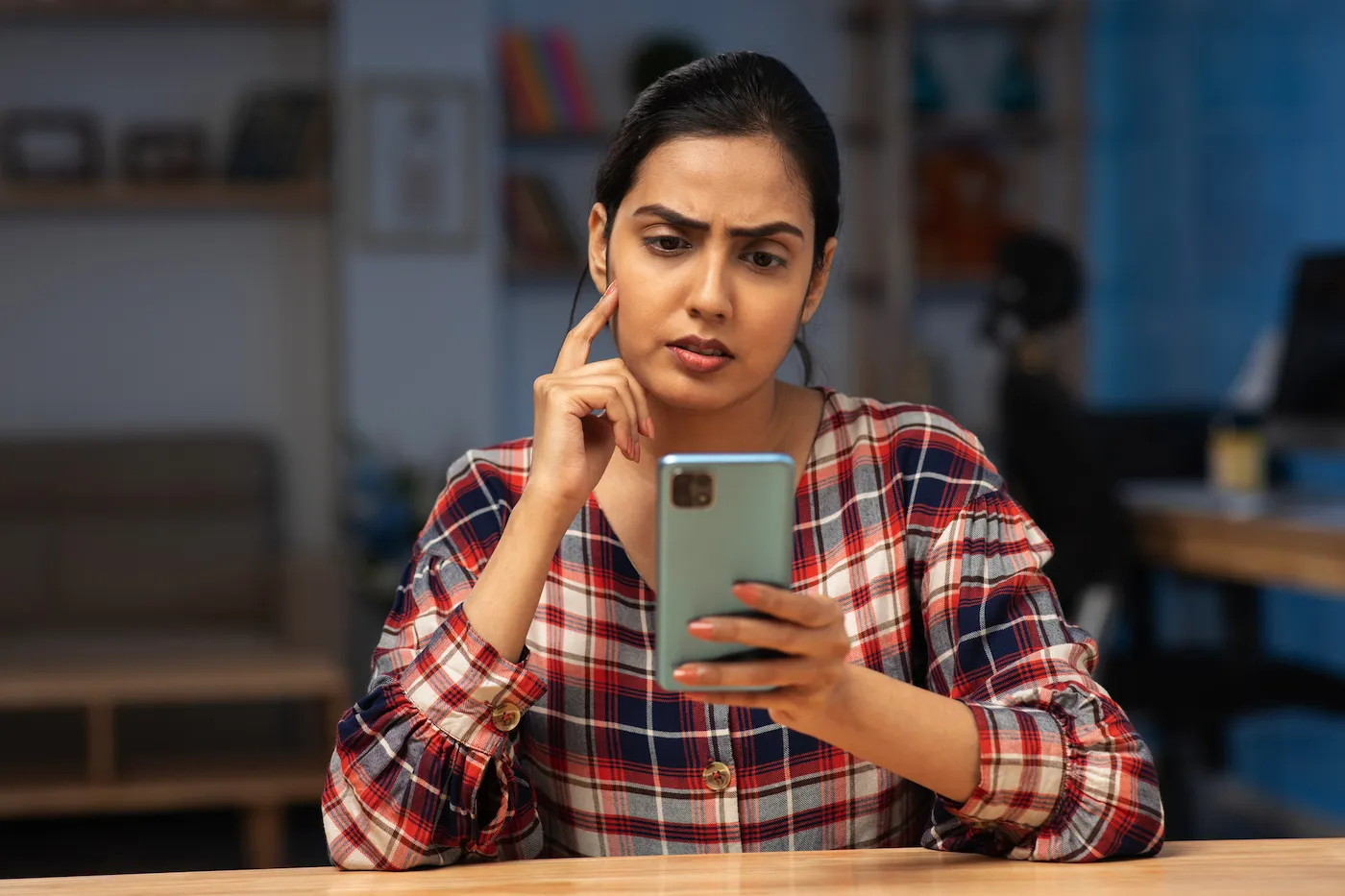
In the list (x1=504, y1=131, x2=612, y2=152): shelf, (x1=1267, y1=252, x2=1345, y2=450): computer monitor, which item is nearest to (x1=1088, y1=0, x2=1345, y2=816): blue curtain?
(x1=1267, y1=252, x2=1345, y2=450): computer monitor

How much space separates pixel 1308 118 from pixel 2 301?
135 inches

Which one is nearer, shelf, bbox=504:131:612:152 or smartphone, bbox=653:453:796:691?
smartphone, bbox=653:453:796:691

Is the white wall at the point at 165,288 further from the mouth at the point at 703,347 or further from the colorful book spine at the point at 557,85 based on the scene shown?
the mouth at the point at 703,347

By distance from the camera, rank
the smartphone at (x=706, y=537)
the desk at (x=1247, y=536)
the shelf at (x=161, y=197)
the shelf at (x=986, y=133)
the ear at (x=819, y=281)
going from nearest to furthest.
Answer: the smartphone at (x=706, y=537)
the ear at (x=819, y=281)
the desk at (x=1247, y=536)
the shelf at (x=161, y=197)
the shelf at (x=986, y=133)

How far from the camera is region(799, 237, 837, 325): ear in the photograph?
116 centimetres

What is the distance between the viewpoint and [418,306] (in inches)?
160

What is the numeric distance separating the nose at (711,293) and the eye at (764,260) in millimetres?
26

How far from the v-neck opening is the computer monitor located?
2033 mm

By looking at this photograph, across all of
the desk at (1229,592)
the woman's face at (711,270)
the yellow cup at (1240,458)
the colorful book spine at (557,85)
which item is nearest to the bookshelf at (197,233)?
the colorful book spine at (557,85)

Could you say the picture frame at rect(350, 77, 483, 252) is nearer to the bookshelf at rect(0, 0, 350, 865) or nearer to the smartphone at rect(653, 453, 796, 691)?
the bookshelf at rect(0, 0, 350, 865)

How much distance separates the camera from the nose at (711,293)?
1.03 metres

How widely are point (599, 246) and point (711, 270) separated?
16 centimetres

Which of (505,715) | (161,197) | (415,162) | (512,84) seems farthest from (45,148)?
(505,715)

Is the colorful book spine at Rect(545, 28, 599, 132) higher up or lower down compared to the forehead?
higher up
